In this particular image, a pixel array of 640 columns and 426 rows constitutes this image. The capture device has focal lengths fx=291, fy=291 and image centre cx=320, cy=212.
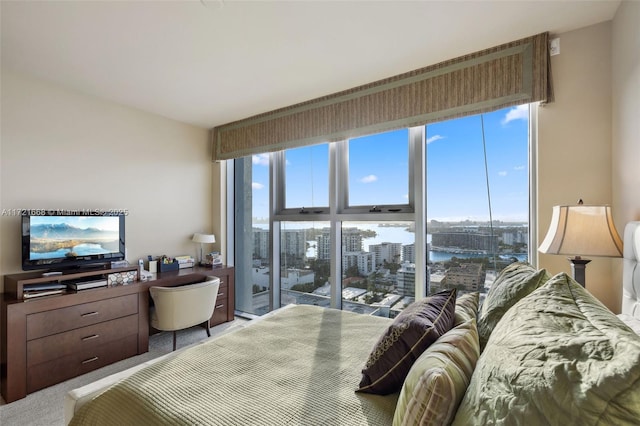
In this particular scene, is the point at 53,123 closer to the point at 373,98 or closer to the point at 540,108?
the point at 373,98

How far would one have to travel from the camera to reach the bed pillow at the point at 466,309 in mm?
1325

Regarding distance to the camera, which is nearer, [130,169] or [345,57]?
[345,57]

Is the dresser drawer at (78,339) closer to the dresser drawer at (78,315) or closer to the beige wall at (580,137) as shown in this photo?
the dresser drawer at (78,315)

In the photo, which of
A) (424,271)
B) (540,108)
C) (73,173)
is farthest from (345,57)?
(73,173)

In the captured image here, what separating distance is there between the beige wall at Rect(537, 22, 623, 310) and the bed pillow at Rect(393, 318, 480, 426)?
1573mm

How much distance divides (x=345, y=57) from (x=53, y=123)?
277cm

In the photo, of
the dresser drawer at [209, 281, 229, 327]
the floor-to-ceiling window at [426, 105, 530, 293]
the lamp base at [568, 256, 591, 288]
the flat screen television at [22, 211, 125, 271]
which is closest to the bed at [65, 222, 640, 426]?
the lamp base at [568, 256, 591, 288]

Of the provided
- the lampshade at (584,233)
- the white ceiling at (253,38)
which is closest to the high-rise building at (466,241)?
the lampshade at (584,233)

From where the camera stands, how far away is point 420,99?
8.11 ft

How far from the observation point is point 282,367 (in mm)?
1353

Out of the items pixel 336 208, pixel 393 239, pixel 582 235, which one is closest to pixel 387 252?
pixel 393 239

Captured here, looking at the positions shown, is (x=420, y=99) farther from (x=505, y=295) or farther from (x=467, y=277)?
(x=505, y=295)

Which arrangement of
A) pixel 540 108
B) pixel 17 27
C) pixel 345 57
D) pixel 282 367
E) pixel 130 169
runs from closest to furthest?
1. pixel 282 367
2. pixel 17 27
3. pixel 540 108
4. pixel 345 57
5. pixel 130 169

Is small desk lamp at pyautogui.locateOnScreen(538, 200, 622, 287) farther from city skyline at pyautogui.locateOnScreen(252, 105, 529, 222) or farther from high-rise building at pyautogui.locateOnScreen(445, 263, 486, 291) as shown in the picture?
high-rise building at pyautogui.locateOnScreen(445, 263, 486, 291)
